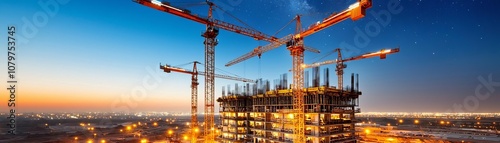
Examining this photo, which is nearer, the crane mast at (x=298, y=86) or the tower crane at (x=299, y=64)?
the tower crane at (x=299, y=64)

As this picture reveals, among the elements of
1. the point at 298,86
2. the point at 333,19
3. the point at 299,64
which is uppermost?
the point at 333,19

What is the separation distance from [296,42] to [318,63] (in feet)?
97.7

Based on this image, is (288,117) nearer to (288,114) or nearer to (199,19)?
(288,114)

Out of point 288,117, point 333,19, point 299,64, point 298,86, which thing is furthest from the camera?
point 288,117

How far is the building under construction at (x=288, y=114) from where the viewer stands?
187ft

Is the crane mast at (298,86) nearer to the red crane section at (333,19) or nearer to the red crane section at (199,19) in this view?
the red crane section at (333,19)

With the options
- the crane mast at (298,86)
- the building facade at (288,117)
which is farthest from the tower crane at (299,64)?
the building facade at (288,117)

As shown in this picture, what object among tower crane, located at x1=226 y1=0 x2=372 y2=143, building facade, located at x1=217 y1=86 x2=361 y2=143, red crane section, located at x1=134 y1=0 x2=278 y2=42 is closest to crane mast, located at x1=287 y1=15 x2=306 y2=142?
tower crane, located at x1=226 y1=0 x2=372 y2=143

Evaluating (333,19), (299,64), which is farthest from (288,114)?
(333,19)

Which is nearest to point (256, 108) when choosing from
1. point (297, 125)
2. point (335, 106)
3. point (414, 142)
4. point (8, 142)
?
point (297, 125)

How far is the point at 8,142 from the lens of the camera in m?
110

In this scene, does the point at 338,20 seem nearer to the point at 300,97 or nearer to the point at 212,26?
the point at 300,97

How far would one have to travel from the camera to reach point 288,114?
64.2 metres

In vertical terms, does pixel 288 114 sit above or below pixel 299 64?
below
